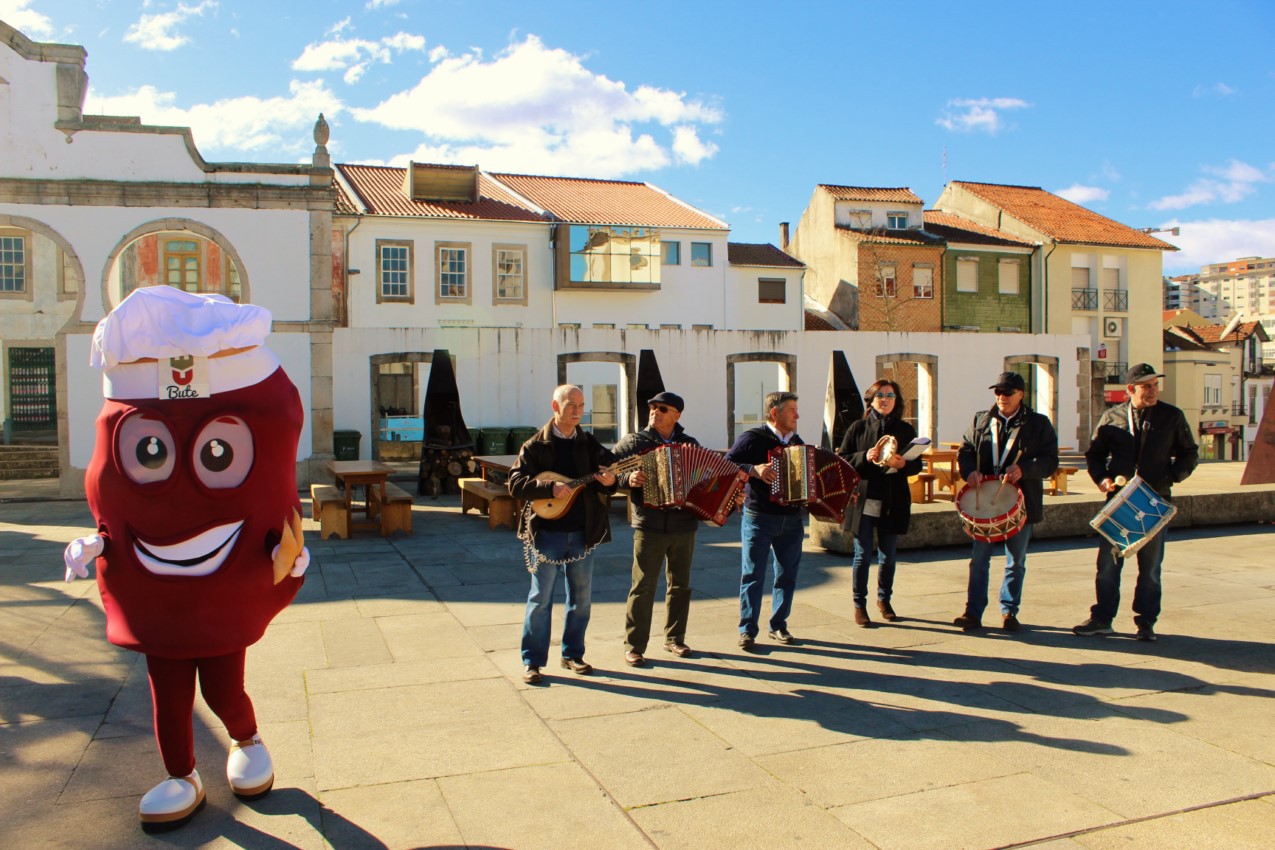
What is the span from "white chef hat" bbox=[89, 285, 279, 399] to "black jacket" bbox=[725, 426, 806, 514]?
132 inches

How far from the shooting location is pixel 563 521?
568cm

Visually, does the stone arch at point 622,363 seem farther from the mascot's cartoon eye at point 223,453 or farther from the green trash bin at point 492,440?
the mascot's cartoon eye at point 223,453

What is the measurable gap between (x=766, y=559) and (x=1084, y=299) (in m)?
38.6

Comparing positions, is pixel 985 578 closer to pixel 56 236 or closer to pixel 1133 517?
pixel 1133 517

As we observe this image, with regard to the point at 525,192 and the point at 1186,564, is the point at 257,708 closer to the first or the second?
the point at 1186,564

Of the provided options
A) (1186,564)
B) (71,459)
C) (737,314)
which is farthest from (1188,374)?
(71,459)

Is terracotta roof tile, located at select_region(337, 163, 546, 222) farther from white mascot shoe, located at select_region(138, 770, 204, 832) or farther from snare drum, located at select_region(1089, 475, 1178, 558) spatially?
white mascot shoe, located at select_region(138, 770, 204, 832)

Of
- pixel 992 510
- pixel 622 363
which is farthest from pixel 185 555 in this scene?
pixel 622 363

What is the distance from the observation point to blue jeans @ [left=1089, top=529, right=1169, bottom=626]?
6430mm

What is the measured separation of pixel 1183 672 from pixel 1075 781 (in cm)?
211

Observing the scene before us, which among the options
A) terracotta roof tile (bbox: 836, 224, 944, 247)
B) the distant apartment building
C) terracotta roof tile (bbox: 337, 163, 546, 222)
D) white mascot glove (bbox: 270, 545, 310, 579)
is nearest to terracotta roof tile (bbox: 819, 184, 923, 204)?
terracotta roof tile (bbox: 836, 224, 944, 247)

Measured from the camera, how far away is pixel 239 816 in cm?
382

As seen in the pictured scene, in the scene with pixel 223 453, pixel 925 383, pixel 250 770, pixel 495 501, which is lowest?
pixel 250 770

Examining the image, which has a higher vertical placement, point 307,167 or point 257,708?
point 307,167
